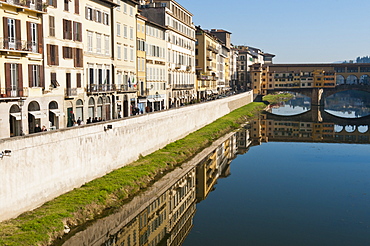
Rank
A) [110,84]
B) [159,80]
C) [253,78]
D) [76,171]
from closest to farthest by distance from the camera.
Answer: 1. [76,171]
2. [110,84]
3. [159,80]
4. [253,78]

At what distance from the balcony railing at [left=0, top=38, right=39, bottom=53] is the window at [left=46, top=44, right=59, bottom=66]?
2.04 m

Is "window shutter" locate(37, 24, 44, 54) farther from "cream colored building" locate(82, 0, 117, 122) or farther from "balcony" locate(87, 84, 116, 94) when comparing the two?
"balcony" locate(87, 84, 116, 94)

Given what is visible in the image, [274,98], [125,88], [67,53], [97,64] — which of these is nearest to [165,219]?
[67,53]

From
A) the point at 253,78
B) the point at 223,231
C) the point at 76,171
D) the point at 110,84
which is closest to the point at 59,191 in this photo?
the point at 76,171

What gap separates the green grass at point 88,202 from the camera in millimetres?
18391

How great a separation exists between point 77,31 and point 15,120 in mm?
10113

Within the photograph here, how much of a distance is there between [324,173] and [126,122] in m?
16.0

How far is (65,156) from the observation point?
78.5 feet

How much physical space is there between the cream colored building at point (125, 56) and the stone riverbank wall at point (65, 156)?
308 inches

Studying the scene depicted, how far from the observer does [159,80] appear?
59219 millimetres

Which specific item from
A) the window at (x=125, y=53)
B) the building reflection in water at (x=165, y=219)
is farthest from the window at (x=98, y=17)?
the building reflection in water at (x=165, y=219)

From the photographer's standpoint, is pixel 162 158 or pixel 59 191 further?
pixel 162 158

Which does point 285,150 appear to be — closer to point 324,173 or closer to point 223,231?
point 324,173

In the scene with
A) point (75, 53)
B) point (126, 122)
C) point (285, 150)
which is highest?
point (75, 53)
